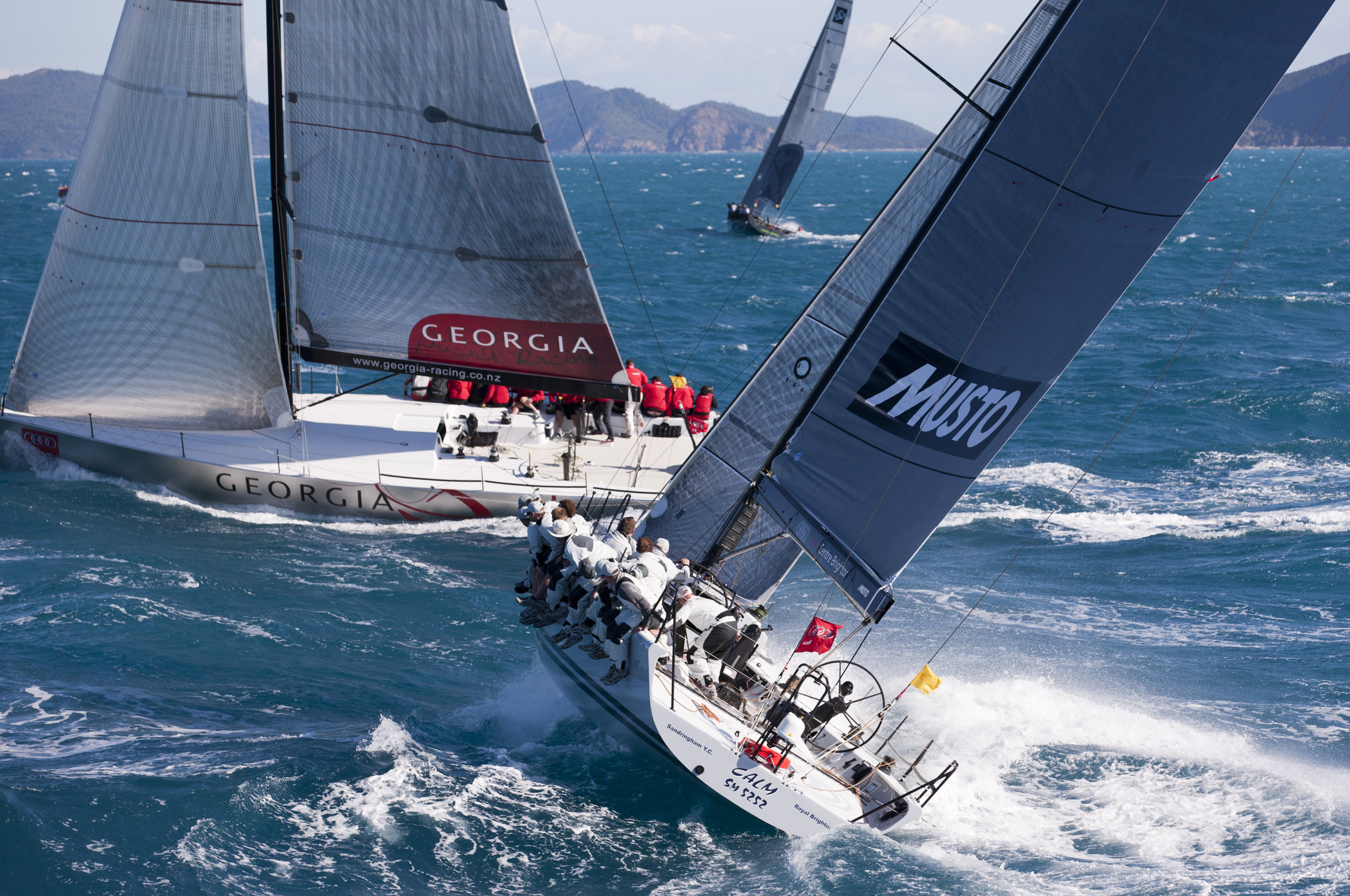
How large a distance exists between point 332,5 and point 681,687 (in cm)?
1114

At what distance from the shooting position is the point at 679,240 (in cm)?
5781

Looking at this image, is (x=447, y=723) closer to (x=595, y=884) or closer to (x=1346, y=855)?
(x=595, y=884)

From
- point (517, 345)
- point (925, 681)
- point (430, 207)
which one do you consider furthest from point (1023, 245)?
point (430, 207)

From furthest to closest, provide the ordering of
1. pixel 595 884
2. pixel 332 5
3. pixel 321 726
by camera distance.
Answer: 1. pixel 332 5
2. pixel 321 726
3. pixel 595 884

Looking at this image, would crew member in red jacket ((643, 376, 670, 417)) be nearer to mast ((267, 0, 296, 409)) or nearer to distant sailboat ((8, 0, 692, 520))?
distant sailboat ((8, 0, 692, 520))

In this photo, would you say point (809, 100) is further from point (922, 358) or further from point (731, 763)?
point (731, 763)

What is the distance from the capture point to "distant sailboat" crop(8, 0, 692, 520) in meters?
15.9

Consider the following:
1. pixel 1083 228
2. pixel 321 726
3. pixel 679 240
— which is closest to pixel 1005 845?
pixel 1083 228

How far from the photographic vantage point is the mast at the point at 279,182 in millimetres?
15633

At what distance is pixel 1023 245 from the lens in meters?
9.41

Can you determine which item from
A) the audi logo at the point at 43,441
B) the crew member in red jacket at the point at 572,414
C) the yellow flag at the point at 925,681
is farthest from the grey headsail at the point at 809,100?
the yellow flag at the point at 925,681

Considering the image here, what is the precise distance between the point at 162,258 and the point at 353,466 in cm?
422

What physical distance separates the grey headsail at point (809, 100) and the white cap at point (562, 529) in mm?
44470

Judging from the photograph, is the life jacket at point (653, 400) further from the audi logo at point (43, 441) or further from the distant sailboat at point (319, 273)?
the audi logo at point (43, 441)
